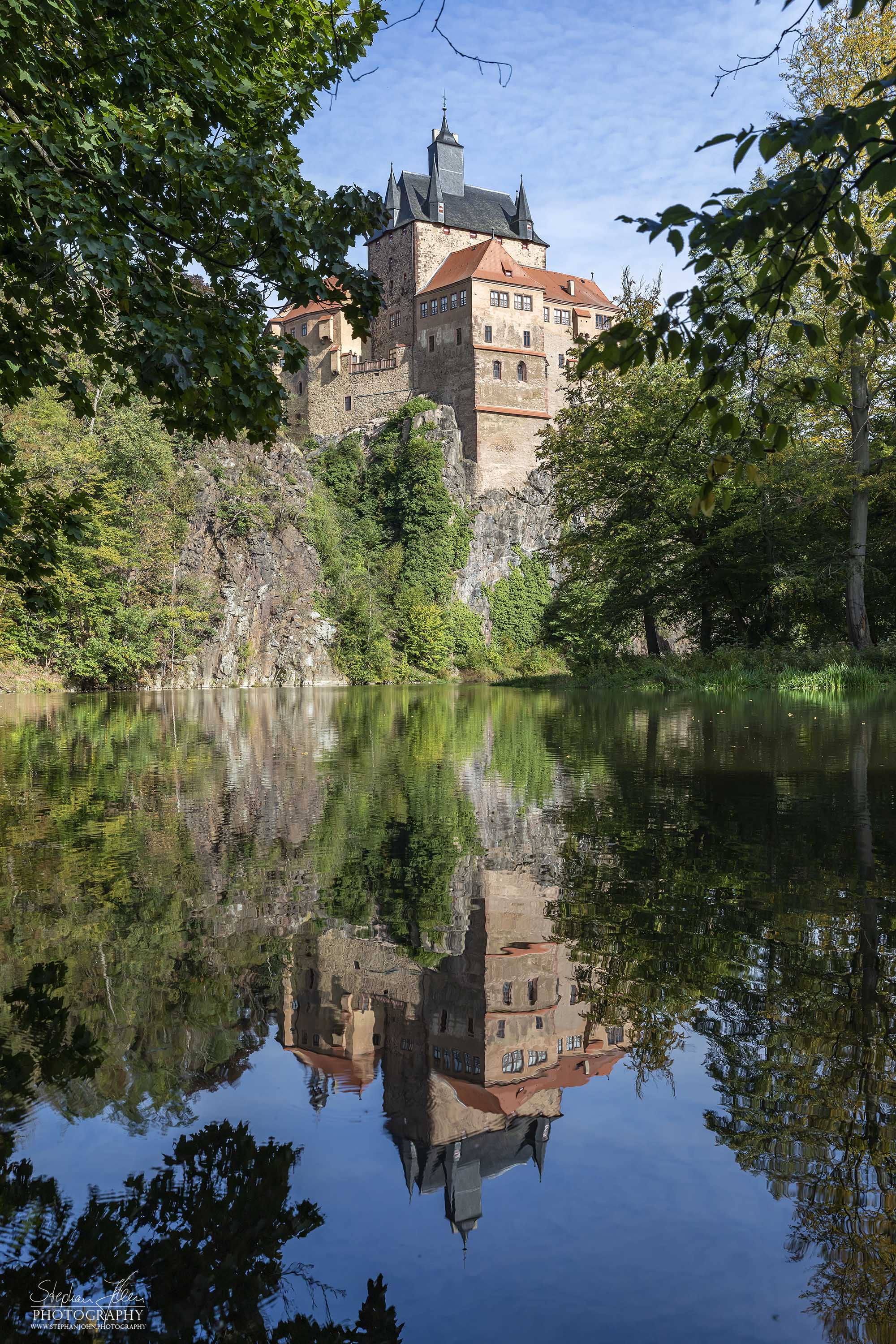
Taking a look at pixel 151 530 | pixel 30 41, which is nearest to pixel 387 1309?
pixel 30 41

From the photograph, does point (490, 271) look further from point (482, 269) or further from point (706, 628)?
point (706, 628)

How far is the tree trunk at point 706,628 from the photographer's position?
26.0 meters

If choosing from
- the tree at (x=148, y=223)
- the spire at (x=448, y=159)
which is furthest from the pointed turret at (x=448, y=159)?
the tree at (x=148, y=223)

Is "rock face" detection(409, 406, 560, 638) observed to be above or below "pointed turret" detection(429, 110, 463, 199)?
below

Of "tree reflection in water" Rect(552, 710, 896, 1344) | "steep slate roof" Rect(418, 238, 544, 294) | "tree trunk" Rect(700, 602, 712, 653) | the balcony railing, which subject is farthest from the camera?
the balcony railing

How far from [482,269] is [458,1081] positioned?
228ft

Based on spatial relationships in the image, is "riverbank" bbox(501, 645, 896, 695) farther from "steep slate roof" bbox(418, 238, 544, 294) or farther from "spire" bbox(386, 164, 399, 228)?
"spire" bbox(386, 164, 399, 228)

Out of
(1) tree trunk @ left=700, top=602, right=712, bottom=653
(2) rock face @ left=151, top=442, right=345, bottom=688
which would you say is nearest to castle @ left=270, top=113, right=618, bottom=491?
(2) rock face @ left=151, top=442, right=345, bottom=688

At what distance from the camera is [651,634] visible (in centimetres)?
2822

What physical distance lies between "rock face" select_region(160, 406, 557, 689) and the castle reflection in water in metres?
41.5

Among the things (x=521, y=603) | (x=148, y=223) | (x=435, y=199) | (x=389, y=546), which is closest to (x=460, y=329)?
(x=435, y=199)

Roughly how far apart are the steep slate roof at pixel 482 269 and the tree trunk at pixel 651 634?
44.5 m

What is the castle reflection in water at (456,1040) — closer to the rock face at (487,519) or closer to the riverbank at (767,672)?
the riverbank at (767,672)

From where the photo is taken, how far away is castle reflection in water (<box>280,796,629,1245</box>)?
7.11 feet
